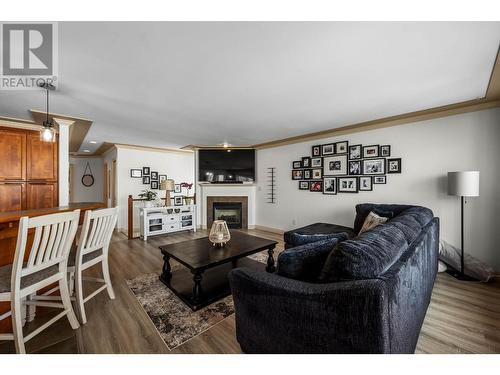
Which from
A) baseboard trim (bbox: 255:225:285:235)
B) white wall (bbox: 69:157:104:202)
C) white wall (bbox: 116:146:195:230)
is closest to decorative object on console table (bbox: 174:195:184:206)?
white wall (bbox: 116:146:195:230)

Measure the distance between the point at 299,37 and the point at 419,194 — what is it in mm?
3089

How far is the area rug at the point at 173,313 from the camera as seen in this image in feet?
5.48

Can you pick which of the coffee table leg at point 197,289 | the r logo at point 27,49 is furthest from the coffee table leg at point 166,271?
the r logo at point 27,49

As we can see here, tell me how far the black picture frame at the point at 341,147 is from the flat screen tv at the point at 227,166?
2266 millimetres

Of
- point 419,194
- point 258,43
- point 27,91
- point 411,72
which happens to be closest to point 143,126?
point 27,91

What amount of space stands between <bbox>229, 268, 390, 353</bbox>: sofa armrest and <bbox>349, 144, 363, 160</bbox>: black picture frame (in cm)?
338

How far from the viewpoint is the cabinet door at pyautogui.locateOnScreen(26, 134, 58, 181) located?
126 inches

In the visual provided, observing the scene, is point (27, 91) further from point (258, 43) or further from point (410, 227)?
point (410, 227)

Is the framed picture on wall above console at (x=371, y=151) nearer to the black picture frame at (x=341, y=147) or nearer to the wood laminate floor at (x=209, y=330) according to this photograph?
the black picture frame at (x=341, y=147)

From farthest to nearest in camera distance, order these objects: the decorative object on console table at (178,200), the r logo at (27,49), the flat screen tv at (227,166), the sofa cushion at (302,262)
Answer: the decorative object on console table at (178,200) < the flat screen tv at (227,166) < the r logo at (27,49) < the sofa cushion at (302,262)

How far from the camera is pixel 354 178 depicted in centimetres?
386

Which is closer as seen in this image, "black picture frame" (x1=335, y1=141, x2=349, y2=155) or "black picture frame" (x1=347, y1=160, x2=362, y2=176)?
"black picture frame" (x1=347, y1=160, x2=362, y2=176)

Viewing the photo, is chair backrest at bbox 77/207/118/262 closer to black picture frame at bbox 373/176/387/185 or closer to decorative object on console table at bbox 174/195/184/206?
decorative object on console table at bbox 174/195/184/206

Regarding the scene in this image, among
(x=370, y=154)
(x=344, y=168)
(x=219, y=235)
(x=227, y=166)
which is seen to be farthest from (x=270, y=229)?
(x=219, y=235)
